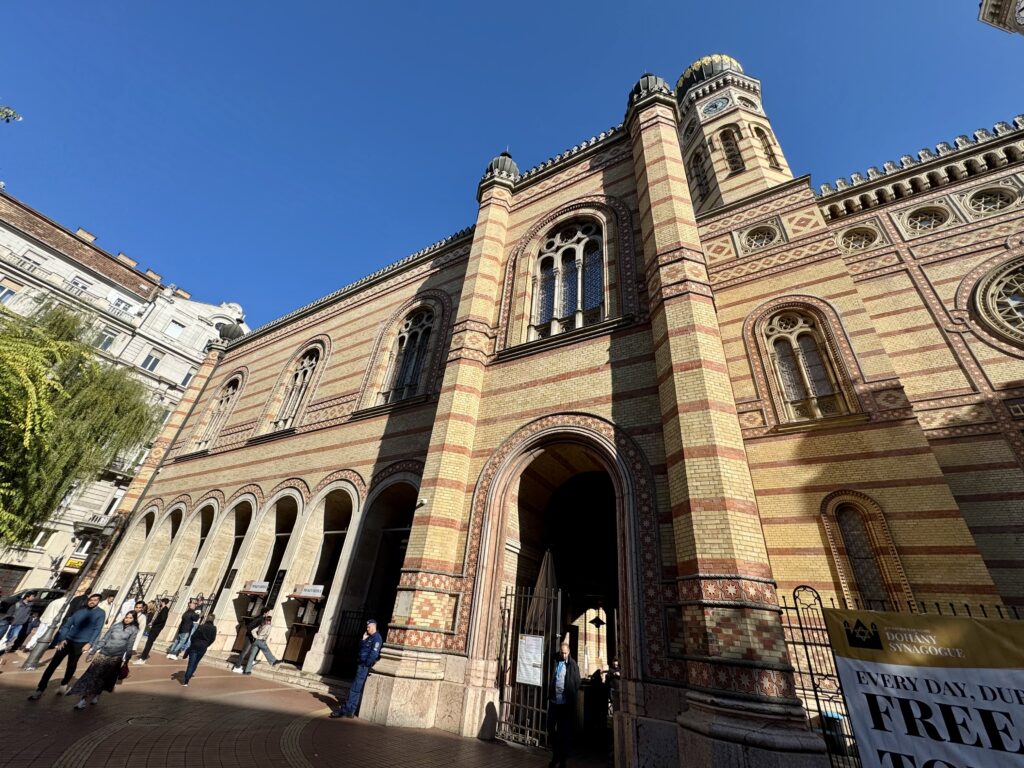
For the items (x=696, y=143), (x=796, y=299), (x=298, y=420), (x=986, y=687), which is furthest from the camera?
(x=696, y=143)

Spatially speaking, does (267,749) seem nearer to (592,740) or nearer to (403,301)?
(592,740)

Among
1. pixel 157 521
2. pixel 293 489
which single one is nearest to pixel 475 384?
pixel 293 489

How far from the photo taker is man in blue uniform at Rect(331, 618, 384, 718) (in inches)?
274

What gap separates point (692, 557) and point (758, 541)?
2.98ft

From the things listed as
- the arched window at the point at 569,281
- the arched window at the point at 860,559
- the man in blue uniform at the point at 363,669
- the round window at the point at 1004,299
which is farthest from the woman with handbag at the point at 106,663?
the round window at the point at 1004,299

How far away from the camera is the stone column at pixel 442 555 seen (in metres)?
6.81

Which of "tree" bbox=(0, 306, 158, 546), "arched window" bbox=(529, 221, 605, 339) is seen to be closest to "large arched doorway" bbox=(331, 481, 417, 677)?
"arched window" bbox=(529, 221, 605, 339)

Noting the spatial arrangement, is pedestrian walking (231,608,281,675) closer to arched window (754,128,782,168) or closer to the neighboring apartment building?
the neighboring apartment building

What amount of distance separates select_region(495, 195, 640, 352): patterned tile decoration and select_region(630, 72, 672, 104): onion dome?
2.73 metres

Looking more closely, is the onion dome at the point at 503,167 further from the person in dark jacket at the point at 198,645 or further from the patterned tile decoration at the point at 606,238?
the person in dark jacket at the point at 198,645

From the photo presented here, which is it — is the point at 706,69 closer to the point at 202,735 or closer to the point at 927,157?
the point at 927,157

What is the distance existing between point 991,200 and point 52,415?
2487 cm

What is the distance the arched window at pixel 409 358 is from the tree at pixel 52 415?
7.54 meters

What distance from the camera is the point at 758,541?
5855 mm
